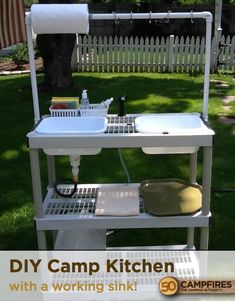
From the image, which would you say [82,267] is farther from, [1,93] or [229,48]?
[229,48]

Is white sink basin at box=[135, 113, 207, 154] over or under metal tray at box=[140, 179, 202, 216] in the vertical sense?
over

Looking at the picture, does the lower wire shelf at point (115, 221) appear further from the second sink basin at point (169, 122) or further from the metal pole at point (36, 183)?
the second sink basin at point (169, 122)

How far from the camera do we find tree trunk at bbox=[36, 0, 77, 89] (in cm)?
796

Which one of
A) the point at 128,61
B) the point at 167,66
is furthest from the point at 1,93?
the point at 167,66

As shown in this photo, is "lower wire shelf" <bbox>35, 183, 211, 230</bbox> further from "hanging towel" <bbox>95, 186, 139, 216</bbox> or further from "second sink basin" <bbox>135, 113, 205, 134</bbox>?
"second sink basin" <bbox>135, 113, 205, 134</bbox>

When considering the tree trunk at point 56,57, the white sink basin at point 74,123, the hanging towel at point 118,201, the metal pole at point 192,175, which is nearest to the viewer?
the hanging towel at point 118,201

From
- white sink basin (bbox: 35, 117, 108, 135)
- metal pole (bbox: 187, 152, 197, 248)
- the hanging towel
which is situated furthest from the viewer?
metal pole (bbox: 187, 152, 197, 248)

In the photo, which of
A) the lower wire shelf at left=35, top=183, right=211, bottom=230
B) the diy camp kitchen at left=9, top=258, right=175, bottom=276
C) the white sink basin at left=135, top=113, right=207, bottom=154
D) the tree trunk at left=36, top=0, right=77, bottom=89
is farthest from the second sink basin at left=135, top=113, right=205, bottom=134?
the tree trunk at left=36, top=0, right=77, bottom=89

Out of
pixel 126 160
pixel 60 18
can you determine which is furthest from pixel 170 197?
pixel 126 160

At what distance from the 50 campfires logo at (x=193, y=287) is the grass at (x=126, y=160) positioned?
587 millimetres

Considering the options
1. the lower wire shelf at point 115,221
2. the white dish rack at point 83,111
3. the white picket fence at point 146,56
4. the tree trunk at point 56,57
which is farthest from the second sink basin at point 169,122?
the white picket fence at point 146,56

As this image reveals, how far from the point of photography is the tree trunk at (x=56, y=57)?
26.1 feet

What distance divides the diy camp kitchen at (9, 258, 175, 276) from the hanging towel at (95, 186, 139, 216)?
0.41 m

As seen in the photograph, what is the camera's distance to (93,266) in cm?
264
